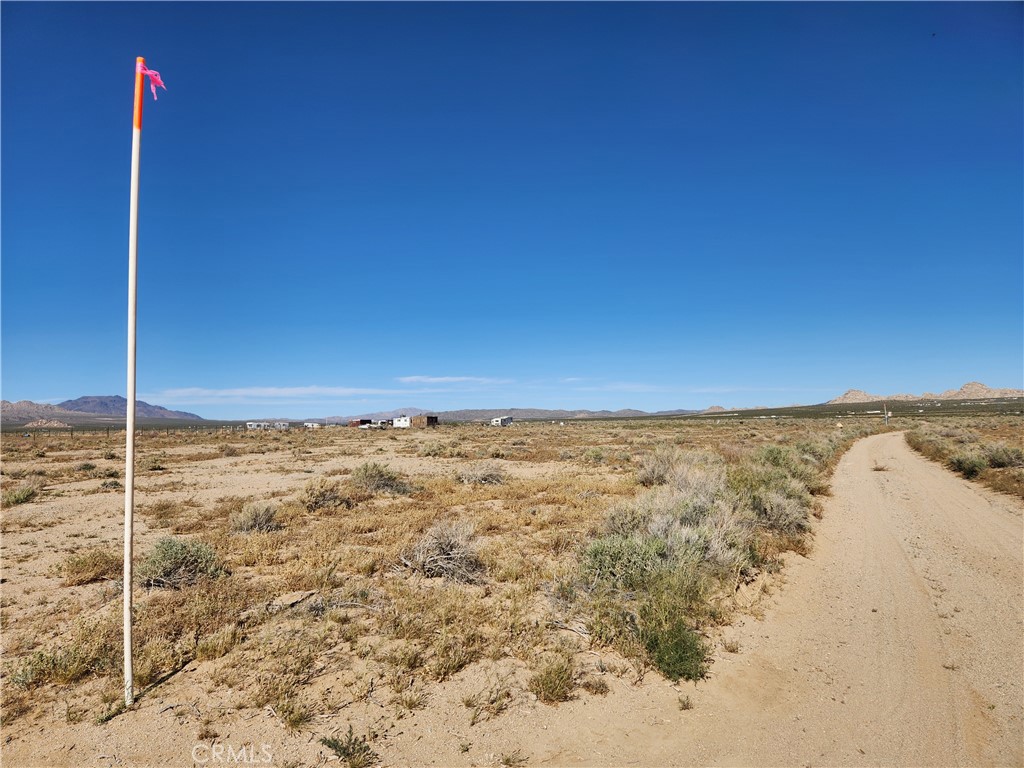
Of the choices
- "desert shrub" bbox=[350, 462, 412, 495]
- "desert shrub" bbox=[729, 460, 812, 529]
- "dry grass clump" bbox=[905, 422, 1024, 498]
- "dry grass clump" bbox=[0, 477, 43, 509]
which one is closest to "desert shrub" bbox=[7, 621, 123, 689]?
"desert shrub" bbox=[350, 462, 412, 495]

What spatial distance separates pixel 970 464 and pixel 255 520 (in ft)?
78.8

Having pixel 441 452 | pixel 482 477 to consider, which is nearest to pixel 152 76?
pixel 482 477

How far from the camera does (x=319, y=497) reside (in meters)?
14.1

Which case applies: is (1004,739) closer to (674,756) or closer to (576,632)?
(674,756)

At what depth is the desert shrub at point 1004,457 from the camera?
1848 centimetres

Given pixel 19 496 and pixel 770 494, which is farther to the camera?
pixel 19 496

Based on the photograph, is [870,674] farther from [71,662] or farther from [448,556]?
[71,662]

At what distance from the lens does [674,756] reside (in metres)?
4.12

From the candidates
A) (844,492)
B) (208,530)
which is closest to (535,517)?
(208,530)

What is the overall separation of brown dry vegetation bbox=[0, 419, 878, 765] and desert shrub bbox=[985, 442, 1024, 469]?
1154 cm

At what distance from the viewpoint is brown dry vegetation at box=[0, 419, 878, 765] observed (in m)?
4.93

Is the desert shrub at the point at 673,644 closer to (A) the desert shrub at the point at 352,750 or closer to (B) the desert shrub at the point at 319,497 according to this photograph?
(A) the desert shrub at the point at 352,750

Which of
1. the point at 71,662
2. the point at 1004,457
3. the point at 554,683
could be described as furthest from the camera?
Answer: the point at 1004,457

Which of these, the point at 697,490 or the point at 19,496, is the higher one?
the point at 697,490
